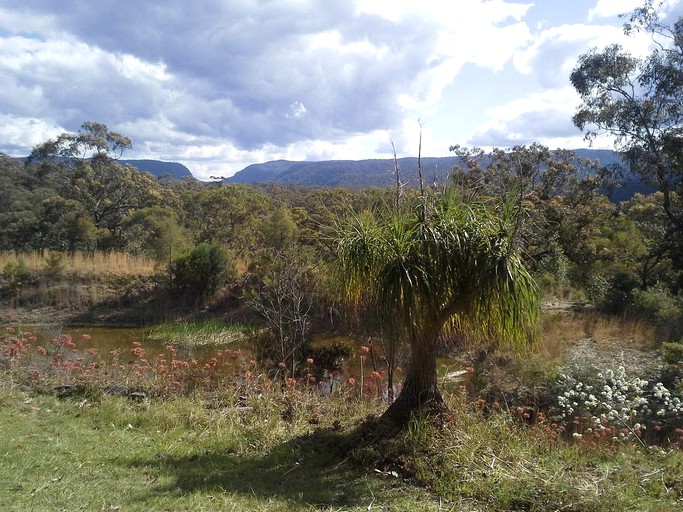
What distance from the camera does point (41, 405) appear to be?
20.9 feet

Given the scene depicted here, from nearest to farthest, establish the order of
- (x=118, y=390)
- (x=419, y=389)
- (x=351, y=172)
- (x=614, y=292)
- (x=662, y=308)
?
(x=419, y=389) < (x=118, y=390) < (x=662, y=308) < (x=614, y=292) < (x=351, y=172)

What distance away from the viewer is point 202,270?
1984 cm

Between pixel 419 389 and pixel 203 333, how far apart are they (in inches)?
497

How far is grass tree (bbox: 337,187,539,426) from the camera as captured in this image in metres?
4.38

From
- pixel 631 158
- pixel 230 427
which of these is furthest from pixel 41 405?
pixel 631 158

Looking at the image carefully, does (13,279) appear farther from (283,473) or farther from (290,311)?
(283,473)

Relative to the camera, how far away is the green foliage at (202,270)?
19.8 metres

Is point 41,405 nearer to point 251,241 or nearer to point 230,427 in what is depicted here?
point 230,427

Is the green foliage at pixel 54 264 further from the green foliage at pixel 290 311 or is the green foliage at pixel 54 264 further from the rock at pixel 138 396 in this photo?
the rock at pixel 138 396

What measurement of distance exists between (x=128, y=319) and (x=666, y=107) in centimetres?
1819

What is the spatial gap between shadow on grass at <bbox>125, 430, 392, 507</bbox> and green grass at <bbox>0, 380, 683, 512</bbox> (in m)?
0.01

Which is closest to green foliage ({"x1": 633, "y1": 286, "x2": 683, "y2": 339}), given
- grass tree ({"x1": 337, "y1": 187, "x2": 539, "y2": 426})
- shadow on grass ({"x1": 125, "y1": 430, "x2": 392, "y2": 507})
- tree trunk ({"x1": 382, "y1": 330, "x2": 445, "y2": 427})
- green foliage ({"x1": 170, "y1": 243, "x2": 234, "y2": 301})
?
grass tree ({"x1": 337, "y1": 187, "x2": 539, "y2": 426})

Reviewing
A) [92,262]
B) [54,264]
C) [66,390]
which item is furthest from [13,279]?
[66,390]

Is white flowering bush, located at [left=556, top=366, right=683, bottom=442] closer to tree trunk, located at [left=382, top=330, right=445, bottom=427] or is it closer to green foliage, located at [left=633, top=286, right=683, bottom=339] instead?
tree trunk, located at [left=382, top=330, right=445, bottom=427]
